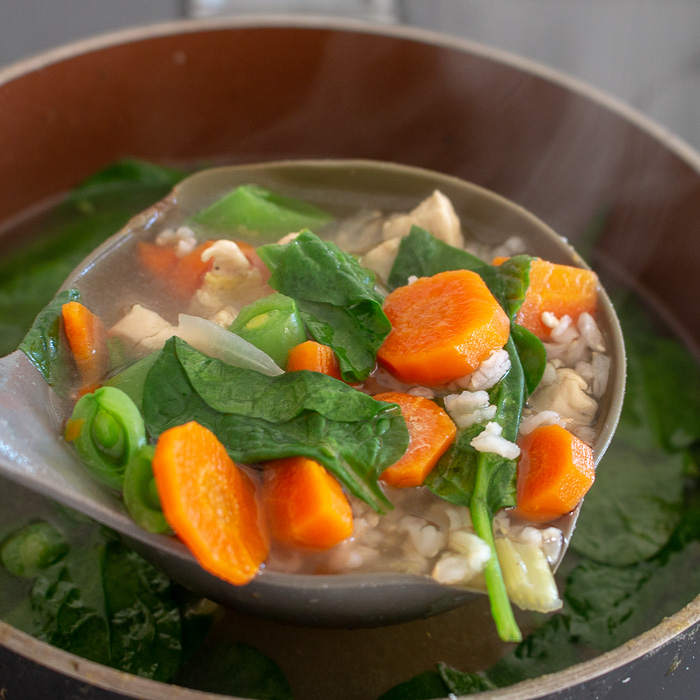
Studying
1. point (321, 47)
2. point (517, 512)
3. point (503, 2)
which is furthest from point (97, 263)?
point (503, 2)

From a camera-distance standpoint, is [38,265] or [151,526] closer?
[151,526]

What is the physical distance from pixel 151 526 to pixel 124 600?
0.53 meters

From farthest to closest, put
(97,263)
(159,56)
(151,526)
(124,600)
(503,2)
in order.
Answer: (503,2) < (159,56) < (97,263) < (124,600) < (151,526)

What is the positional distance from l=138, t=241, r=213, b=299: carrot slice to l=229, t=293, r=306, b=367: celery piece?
0.34 meters

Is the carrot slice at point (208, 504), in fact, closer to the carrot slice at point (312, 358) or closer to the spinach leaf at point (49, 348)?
the carrot slice at point (312, 358)

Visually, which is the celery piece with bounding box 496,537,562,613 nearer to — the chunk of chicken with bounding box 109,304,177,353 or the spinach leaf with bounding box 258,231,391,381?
the spinach leaf with bounding box 258,231,391,381

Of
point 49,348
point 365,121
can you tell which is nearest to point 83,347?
point 49,348

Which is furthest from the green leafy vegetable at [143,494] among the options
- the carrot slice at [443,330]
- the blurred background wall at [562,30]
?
the blurred background wall at [562,30]

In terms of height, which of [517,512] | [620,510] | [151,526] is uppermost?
[151,526]

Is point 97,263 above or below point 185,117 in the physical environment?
below

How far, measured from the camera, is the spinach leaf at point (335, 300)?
5.17 ft

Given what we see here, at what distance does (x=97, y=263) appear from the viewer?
72.1 inches

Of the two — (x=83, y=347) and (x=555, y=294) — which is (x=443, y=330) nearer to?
(x=555, y=294)

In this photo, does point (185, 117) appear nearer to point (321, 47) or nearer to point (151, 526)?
point (321, 47)
